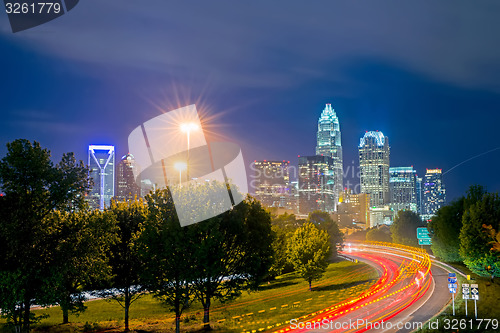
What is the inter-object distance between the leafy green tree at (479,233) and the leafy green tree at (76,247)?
41.9 meters

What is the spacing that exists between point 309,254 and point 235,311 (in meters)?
18.8

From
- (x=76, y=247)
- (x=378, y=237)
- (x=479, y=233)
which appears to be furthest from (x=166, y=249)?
(x=378, y=237)

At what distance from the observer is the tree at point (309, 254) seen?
54562 mm

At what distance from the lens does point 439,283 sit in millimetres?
49719

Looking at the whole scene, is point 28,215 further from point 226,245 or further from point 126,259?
point 226,245

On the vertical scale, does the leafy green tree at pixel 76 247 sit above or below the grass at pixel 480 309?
above

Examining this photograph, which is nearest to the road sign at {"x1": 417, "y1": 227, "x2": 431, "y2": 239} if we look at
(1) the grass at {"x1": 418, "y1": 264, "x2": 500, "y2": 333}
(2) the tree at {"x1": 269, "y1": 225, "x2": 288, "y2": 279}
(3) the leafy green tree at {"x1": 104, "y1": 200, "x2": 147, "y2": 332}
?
(2) the tree at {"x1": 269, "y1": 225, "x2": 288, "y2": 279}

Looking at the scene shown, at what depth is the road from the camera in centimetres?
3042

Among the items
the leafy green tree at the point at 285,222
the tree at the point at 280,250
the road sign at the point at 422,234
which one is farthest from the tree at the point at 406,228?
the tree at the point at 280,250

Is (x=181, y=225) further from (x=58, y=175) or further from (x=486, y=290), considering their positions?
(x=486, y=290)

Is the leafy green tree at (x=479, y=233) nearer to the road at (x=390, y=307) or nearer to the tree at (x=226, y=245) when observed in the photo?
the road at (x=390, y=307)

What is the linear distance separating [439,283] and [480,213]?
1079 centimetres

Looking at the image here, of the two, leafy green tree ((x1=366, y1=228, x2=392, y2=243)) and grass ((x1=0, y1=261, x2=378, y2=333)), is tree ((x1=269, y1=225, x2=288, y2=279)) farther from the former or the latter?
leafy green tree ((x1=366, y1=228, x2=392, y2=243))

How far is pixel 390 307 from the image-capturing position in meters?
37.2
